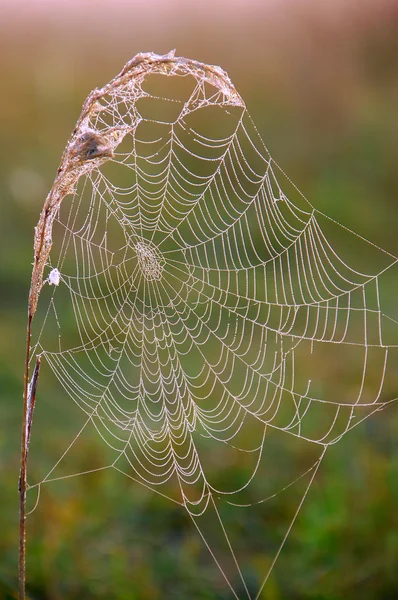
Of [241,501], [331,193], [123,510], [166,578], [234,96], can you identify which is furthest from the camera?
[331,193]

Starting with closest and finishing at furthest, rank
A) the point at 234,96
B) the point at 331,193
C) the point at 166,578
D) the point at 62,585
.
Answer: the point at 234,96
the point at 62,585
the point at 166,578
the point at 331,193

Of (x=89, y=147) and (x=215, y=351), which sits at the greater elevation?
(x=89, y=147)

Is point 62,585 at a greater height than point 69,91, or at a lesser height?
lesser

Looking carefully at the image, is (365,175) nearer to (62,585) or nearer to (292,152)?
(292,152)

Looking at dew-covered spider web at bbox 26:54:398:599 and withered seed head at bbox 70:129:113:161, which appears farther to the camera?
dew-covered spider web at bbox 26:54:398:599

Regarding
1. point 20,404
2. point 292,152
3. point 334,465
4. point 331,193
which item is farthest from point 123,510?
point 292,152

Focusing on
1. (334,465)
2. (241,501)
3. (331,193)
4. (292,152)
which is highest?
(292,152)

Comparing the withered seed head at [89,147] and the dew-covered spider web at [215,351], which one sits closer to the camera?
the withered seed head at [89,147]

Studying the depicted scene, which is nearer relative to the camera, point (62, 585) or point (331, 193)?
point (62, 585)
